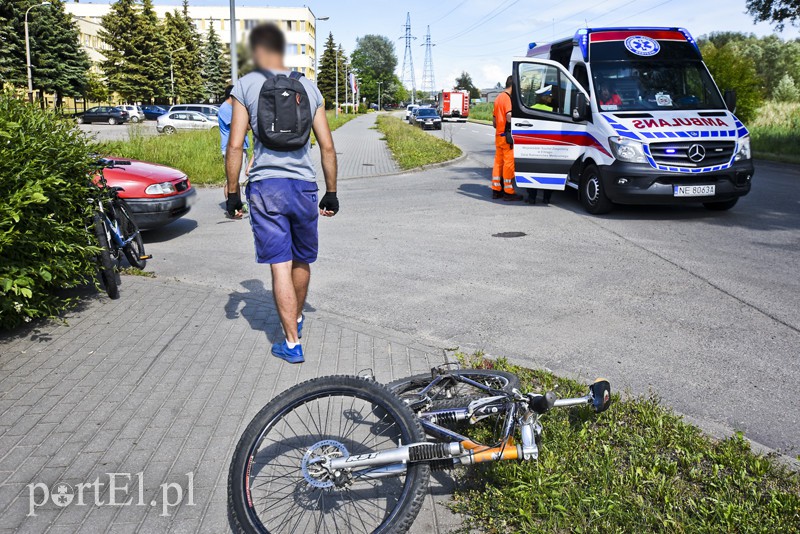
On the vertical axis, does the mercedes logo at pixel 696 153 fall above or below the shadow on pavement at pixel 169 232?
above

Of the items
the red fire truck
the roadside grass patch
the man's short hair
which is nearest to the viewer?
the man's short hair

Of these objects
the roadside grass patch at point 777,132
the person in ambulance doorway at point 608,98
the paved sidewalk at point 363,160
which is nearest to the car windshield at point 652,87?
the person in ambulance doorway at point 608,98

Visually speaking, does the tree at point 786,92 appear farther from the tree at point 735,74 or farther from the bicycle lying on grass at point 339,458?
the bicycle lying on grass at point 339,458

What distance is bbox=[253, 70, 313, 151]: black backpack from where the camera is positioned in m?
4.34

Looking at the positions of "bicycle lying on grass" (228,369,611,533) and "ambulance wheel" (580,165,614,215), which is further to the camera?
"ambulance wheel" (580,165,614,215)

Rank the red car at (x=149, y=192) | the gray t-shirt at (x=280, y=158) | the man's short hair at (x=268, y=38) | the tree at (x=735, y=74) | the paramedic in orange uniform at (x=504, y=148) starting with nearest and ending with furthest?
1. the man's short hair at (x=268, y=38)
2. the gray t-shirt at (x=280, y=158)
3. the red car at (x=149, y=192)
4. the paramedic in orange uniform at (x=504, y=148)
5. the tree at (x=735, y=74)

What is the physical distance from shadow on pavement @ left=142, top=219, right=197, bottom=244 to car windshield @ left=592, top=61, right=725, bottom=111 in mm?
6606

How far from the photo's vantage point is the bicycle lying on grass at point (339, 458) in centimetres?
271

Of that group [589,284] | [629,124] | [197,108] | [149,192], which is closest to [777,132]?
[629,124]

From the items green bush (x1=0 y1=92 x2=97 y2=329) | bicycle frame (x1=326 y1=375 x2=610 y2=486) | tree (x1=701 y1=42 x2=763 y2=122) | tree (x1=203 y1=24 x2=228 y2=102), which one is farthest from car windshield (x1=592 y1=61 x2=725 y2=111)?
tree (x1=701 y1=42 x2=763 y2=122)

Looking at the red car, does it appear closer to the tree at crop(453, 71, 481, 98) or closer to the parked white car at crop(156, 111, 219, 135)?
the parked white car at crop(156, 111, 219, 135)

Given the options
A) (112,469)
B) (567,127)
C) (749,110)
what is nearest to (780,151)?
(749,110)

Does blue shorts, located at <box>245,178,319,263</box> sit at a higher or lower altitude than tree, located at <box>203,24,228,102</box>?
lower

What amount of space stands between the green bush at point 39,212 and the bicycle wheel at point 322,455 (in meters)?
2.89
